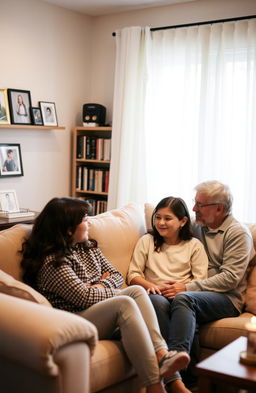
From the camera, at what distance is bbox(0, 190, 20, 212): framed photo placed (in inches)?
168

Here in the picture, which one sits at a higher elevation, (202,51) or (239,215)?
(202,51)

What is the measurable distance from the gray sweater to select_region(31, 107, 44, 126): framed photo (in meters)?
2.22

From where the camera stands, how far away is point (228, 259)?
121 inches

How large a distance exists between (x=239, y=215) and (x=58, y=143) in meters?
1.84

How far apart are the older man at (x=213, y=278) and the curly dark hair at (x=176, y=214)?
90mm

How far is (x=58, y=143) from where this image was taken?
530 centimetres

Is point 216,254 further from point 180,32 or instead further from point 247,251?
point 180,32

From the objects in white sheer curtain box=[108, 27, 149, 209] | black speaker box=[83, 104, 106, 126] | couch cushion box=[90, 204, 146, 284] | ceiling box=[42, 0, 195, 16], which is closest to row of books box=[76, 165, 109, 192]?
white sheer curtain box=[108, 27, 149, 209]

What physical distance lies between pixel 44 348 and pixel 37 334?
2.4 inches

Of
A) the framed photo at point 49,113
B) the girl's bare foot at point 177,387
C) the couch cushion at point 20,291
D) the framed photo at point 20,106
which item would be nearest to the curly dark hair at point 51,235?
the couch cushion at point 20,291

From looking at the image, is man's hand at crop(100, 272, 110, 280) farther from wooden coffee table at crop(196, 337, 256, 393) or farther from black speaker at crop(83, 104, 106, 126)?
black speaker at crop(83, 104, 106, 126)

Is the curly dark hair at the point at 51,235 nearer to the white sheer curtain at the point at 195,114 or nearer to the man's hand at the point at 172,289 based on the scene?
the man's hand at the point at 172,289

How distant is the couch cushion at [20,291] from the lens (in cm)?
236

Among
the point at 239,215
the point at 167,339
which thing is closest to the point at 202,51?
the point at 239,215
